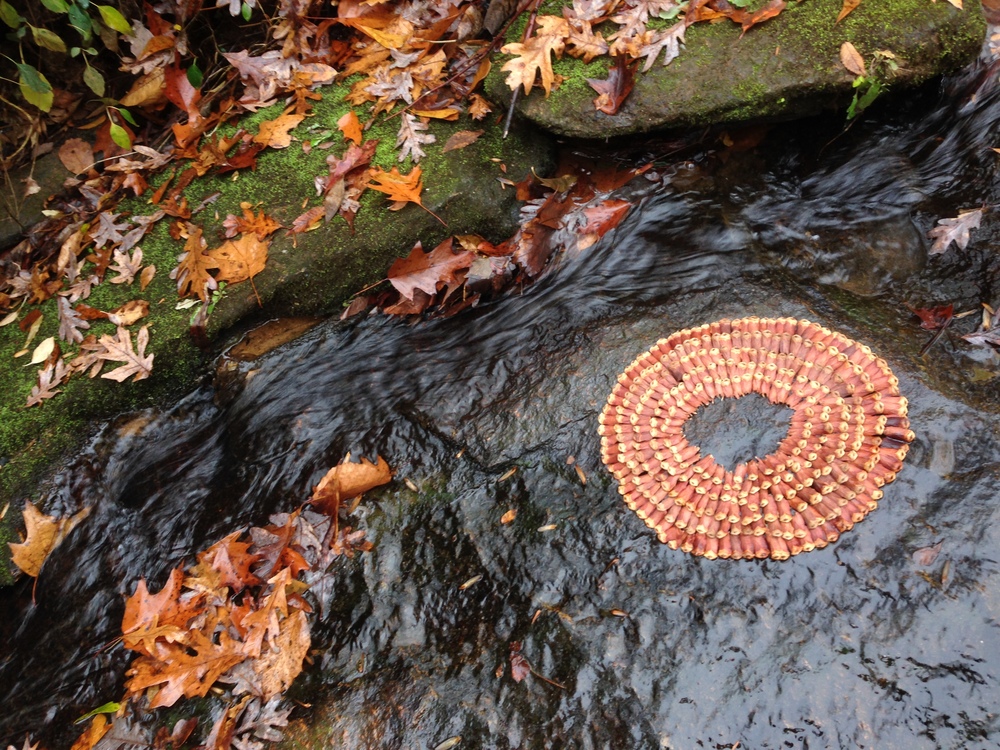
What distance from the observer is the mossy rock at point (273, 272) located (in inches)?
168

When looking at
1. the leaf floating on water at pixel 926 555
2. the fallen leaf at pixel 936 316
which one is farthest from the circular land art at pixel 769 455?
the fallen leaf at pixel 936 316

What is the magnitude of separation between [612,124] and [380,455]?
245 centimetres

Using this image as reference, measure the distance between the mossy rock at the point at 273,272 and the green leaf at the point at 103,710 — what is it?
141 centimetres

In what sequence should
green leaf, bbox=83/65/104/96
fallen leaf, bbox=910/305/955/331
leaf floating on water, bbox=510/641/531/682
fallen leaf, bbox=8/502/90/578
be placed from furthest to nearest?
1. green leaf, bbox=83/65/104/96
2. fallen leaf, bbox=8/502/90/578
3. fallen leaf, bbox=910/305/955/331
4. leaf floating on water, bbox=510/641/531/682

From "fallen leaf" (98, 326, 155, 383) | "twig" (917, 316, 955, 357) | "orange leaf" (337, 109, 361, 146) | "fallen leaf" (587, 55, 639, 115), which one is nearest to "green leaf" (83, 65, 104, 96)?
"orange leaf" (337, 109, 361, 146)

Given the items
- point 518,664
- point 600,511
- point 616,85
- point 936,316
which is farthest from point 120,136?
point 936,316

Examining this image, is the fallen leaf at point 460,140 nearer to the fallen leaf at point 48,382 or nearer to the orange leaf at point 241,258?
the orange leaf at point 241,258

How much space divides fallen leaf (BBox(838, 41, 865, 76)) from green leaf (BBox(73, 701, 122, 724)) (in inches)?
208

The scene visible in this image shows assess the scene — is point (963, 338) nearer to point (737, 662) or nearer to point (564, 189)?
point (737, 662)

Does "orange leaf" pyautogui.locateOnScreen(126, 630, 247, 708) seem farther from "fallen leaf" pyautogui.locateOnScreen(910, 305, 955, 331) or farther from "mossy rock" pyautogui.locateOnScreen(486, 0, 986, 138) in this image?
"fallen leaf" pyautogui.locateOnScreen(910, 305, 955, 331)

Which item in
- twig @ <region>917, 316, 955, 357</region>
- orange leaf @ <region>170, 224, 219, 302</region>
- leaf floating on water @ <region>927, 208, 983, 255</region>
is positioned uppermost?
orange leaf @ <region>170, 224, 219, 302</region>

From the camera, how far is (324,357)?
433 centimetres

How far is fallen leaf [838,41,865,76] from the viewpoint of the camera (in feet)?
12.8

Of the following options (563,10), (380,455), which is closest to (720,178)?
(563,10)
